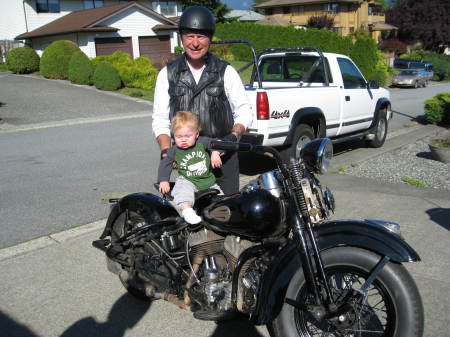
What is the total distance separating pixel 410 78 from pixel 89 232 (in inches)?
1160

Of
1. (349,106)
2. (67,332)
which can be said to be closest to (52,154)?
(349,106)

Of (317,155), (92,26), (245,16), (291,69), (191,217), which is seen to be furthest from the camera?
(245,16)

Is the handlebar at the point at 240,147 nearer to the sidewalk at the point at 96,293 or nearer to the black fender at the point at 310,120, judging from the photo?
the sidewalk at the point at 96,293

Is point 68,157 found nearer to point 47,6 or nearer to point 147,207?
point 147,207

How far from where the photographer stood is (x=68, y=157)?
31.0 ft

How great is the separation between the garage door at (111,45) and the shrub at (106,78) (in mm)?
10065

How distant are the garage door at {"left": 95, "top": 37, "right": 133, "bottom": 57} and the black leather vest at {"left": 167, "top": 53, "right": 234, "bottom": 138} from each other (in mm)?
29874

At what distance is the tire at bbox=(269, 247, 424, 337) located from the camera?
8.24 ft

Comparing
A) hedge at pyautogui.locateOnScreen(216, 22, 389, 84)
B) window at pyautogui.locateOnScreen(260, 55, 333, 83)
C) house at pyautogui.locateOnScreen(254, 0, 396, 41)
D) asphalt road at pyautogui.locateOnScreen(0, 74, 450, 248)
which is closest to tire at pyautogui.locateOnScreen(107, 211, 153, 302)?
asphalt road at pyautogui.locateOnScreen(0, 74, 450, 248)

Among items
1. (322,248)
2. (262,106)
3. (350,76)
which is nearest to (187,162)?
(322,248)

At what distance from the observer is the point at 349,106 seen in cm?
917

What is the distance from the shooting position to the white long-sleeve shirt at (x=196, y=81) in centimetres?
380

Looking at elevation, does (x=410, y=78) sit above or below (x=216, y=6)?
below

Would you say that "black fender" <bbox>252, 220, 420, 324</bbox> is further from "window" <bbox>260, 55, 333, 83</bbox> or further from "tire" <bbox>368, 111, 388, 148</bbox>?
"tire" <bbox>368, 111, 388, 148</bbox>
